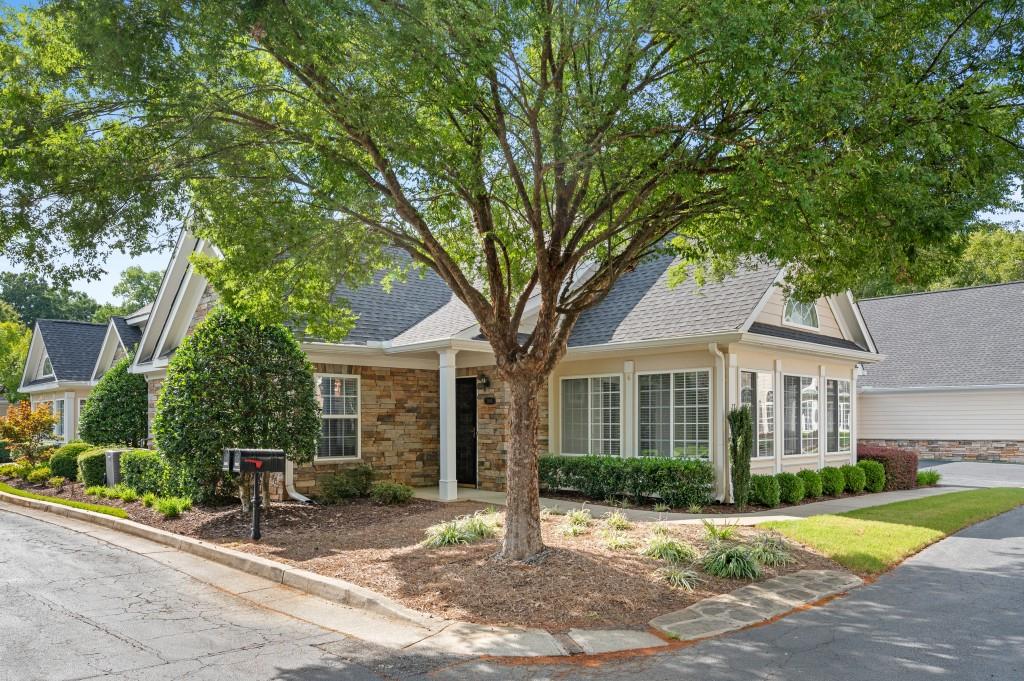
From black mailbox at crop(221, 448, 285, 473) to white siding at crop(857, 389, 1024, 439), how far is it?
23119 millimetres

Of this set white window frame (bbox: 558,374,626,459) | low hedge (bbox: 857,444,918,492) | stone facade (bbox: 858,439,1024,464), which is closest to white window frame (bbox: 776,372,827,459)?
low hedge (bbox: 857,444,918,492)

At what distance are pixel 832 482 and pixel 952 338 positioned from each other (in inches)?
585

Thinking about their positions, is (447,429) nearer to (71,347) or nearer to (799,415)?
(799,415)

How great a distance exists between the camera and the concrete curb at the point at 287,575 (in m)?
6.79

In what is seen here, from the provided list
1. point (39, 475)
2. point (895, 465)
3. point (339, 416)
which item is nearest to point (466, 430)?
point (339, 416)

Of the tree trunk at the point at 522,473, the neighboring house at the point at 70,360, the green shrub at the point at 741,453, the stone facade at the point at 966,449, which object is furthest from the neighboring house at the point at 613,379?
the stone facade at the point at 966,449

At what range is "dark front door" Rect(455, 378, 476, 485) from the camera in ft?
53.7

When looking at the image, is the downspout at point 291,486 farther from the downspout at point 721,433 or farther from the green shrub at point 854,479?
the green shrub at point 854,479

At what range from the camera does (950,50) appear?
656cm

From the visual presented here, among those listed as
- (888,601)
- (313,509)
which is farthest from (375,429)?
(888,601)

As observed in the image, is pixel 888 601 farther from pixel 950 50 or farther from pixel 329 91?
pixel 329 91

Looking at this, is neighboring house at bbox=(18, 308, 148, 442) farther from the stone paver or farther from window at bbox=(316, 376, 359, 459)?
the stone paver

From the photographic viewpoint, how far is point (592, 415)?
15469 millimetres

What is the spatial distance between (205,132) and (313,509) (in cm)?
701
